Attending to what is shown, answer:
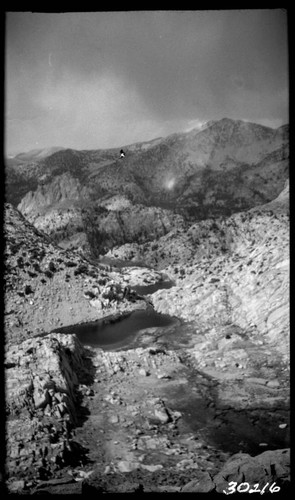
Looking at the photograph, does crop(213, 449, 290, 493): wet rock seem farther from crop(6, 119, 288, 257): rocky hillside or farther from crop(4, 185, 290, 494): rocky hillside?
crop(6, 119, 288, 257): rocky hillside

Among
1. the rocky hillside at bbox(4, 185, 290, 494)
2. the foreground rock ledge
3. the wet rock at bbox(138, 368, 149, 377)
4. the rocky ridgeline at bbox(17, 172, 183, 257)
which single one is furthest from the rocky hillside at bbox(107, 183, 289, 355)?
the rocky ridgeline at bbox(17, 172, 183, 257)

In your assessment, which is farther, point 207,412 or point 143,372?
point 143,372

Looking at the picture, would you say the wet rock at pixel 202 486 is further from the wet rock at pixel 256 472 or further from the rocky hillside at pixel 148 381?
the wet rock at pixel 256 472

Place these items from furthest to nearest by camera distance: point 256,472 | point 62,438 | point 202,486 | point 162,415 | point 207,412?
point 207,412
point 162,415
point 62,438
point 256,472
point 202,486

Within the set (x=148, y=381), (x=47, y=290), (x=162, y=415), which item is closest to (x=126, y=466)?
(x=162, y=415)

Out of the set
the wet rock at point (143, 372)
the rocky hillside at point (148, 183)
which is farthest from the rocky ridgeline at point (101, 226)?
the wet rock at point (143, 372)

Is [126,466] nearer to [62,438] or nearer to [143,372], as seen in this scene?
[62,438]
